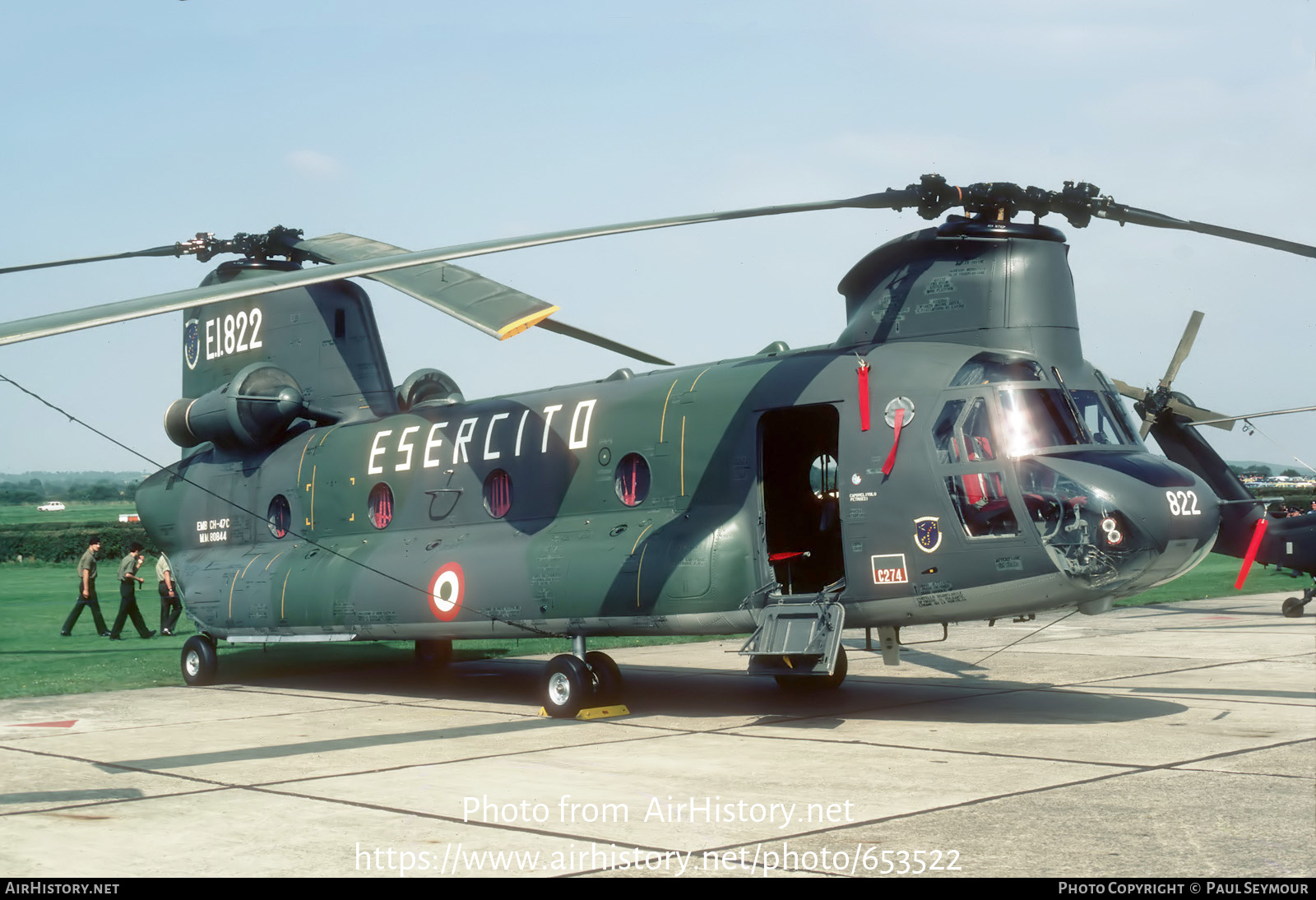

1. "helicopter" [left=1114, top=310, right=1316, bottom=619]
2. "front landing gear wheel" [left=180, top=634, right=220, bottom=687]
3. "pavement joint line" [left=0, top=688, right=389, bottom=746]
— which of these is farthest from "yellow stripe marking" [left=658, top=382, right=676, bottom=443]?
"helicopter" [left=1114, top=310, right=1316, bottom=619]

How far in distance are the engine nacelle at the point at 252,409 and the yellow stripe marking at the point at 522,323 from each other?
24.5 ft

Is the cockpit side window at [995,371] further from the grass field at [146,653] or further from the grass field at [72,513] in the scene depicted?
the grass field at [72,513]

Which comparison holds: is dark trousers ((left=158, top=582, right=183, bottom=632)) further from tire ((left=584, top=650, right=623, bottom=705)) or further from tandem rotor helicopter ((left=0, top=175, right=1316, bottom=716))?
tire ((left=584, top=650, right=623, bottom=705))

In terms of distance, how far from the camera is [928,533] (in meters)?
11.0

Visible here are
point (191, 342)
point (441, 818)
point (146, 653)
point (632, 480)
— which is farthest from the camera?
point (146, 653)

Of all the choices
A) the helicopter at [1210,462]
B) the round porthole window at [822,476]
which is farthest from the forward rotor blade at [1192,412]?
the round porthole window at [822,476]

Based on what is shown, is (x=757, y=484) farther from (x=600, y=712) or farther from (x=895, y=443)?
(x=600, y=712)

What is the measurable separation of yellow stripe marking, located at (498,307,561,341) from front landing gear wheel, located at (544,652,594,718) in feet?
12.4

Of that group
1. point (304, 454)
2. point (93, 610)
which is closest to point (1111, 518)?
point (304, 454)

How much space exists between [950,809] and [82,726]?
8.58m

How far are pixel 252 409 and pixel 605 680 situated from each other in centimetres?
690

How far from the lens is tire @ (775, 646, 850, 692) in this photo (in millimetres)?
13602

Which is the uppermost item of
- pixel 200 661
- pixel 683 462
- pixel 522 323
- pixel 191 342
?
pixel 191 342

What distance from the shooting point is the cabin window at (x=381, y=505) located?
49.5 ft
